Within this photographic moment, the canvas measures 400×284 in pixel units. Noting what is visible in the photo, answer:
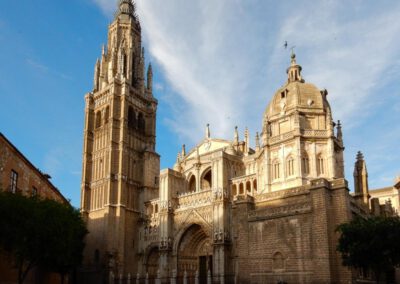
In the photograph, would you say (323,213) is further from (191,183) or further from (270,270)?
(191,183)

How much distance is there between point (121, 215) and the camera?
4697 cm

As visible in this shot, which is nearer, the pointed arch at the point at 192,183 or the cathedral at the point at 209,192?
the cathedral at the point at 209,192

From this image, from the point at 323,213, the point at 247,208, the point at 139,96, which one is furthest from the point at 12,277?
the point at 139,96

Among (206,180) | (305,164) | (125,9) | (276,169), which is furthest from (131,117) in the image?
(305,164)

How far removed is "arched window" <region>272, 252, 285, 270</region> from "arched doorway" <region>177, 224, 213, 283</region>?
14.8 metres

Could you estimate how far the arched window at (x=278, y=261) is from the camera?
1081 inches

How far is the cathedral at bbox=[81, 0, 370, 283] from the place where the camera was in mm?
27391

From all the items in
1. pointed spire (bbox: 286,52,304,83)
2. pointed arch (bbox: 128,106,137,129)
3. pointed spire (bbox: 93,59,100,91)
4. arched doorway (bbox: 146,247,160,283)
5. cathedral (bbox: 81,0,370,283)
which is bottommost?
arched doorway (bbox: 146,247,160,283)

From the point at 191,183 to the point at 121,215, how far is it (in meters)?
8.25

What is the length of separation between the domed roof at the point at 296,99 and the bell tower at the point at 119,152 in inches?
641

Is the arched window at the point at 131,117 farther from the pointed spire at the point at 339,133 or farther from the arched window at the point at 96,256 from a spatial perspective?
the pointed spire at the point at 339,133

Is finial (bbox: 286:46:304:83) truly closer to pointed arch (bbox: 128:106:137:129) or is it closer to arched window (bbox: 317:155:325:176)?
arched window (bbox: 317:155:325:176)

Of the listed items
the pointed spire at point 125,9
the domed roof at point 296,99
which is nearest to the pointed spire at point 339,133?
the domed roof at point 296,99

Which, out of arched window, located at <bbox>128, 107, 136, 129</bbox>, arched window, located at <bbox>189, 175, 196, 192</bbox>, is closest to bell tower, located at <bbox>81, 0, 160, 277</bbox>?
arched window, located at <bbox>128, 107, 136, 129</bbox>
